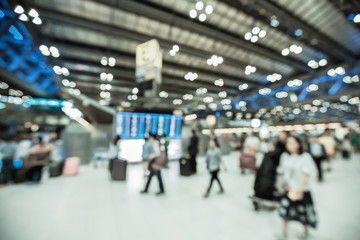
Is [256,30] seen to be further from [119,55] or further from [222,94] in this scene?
[222,94]

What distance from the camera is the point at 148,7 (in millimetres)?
6887

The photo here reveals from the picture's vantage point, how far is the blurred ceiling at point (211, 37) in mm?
7250

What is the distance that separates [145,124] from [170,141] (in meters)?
1.66

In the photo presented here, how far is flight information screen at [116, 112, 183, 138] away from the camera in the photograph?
27.3 feet

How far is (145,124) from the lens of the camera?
882cm

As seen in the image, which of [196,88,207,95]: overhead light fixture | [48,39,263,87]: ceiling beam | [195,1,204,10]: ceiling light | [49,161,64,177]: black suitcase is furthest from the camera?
[196,88,207,95]: overhead light fixture

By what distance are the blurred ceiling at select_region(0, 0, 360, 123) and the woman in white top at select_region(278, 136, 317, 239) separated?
5258mm

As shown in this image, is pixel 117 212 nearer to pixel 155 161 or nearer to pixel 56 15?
pixel 155 161

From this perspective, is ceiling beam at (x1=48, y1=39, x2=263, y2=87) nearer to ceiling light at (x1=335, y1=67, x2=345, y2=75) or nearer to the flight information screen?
the flight information screen

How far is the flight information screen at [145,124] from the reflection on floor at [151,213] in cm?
330

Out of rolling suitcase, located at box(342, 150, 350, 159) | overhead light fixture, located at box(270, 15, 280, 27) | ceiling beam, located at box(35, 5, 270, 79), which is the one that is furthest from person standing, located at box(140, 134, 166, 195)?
rolling suitcase, located at box(342, 150, 350, 159)

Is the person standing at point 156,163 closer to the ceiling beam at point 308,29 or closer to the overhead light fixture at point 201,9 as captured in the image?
the overhead light fixture at point 201,9

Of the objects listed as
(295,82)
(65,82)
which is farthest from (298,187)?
(65,82)

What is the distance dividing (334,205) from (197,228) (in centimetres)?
347
